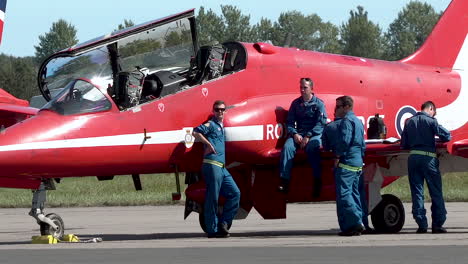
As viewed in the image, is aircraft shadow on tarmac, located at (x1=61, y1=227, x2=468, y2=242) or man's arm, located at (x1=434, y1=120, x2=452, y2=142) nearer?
man's arm, located at (x1=434, y1=120, x2=452, y2=142)

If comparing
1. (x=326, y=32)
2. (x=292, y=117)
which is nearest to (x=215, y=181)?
(x=292, y=117)

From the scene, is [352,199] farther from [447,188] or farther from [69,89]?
[447,188]

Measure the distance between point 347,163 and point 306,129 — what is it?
39.0 inches

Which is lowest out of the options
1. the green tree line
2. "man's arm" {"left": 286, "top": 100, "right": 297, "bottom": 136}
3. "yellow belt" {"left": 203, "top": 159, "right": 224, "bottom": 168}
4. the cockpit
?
"yellow belt" {"left": 203, "top": 159, "right": 224, "bottom": 168}

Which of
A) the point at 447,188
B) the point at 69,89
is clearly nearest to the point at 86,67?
the point at 69,89

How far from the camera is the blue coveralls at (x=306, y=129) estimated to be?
1792 centimetres

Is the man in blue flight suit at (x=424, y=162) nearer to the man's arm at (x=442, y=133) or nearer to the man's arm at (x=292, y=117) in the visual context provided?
the man's arm at (x=442, y=133)

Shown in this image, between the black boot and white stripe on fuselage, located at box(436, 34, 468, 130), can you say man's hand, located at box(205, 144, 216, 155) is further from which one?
white stripe on fuselage, located at box(436, 34, 468, 130)

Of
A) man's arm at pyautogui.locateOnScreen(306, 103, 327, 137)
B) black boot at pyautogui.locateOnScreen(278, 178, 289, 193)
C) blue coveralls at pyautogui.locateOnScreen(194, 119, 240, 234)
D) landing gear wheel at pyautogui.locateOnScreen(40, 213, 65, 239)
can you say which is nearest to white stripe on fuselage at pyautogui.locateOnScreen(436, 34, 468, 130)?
man's arm at pyautogui.locateOnScreen(306, 103, 327, 137)

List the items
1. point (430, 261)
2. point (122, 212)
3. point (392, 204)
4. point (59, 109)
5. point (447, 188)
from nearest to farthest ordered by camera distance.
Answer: point (430, 261)
point (59, 109)
point (392, 204)
point (122, 212)
point (447, 188)

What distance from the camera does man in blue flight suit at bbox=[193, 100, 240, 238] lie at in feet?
58.1

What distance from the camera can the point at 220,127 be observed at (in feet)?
58.5

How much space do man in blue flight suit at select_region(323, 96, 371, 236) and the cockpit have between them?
1868 mm

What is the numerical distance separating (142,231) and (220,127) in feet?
9.63
